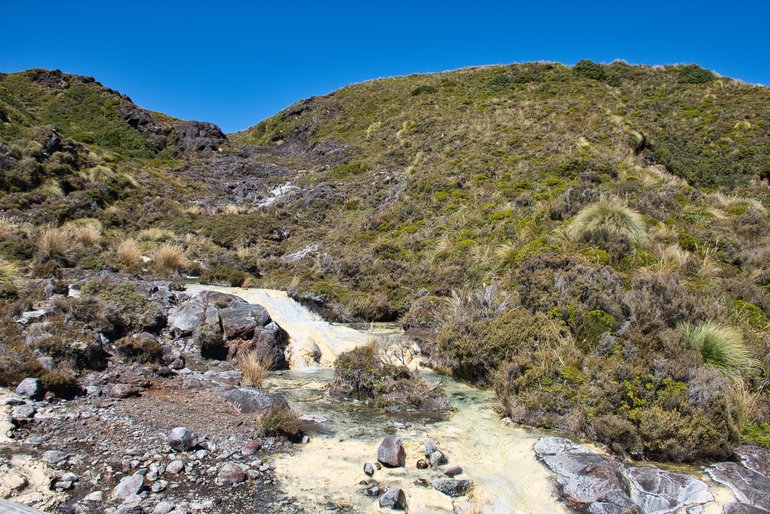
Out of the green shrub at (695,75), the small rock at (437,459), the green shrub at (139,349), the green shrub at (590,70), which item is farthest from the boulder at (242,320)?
the green shrub at (695,75)

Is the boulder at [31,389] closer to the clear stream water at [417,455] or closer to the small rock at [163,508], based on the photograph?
the small rock at [163,508]

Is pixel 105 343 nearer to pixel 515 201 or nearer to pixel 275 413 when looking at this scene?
pixel 275 413

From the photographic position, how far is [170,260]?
18062 mm

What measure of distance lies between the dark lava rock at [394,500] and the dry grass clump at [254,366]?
16.5 ft

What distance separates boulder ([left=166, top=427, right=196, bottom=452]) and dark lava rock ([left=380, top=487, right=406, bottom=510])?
2.76m

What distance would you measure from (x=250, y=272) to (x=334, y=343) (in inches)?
343

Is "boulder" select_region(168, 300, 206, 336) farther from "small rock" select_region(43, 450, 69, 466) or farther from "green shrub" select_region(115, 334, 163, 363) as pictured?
"small rock" select_region(43, 450, 69, 466)

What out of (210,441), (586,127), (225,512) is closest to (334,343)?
(210,441)

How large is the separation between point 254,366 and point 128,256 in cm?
1003

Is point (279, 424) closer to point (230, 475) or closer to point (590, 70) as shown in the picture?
point (230, 475)

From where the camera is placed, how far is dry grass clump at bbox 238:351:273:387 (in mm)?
9922

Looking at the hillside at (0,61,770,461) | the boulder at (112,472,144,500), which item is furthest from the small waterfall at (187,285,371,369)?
the boulder at (112,472,144,500)

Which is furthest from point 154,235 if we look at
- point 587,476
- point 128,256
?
point 587,476

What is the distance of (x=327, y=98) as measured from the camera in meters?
60.2
